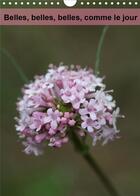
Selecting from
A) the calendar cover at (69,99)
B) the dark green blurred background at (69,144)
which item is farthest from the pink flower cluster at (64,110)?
the dark green blurred background at (69,144)

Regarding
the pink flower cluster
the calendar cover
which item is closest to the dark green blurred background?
the calendar cover

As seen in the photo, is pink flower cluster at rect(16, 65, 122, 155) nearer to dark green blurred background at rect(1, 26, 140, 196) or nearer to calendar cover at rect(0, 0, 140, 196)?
calendar cover at rect(0, 0, 140, 196)

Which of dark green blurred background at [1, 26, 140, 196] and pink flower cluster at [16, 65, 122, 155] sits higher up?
dark green blurred background at [1, 26, 140, 196]

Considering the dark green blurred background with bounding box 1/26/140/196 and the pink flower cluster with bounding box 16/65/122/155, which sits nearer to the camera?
the pink flower cluster with bounding box 16/65/122/155

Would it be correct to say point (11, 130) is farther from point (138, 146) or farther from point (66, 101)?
point (66, 101)

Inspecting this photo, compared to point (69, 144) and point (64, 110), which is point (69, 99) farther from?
point (69, 144)

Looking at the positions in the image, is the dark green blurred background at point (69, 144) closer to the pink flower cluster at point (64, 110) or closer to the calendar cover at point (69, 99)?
the calendar cover at point (69, 99)
